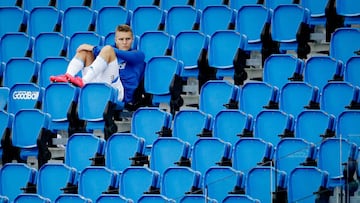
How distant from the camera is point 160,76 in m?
13.2

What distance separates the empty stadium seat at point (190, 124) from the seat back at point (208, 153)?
373 mm

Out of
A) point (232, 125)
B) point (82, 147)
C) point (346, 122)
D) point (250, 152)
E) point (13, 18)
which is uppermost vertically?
point (13, 18)

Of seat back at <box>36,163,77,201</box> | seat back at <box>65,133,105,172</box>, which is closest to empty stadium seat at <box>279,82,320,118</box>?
seat back at <box>65,133,105,172</box>

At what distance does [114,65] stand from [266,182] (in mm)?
2598

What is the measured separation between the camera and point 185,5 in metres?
14.0

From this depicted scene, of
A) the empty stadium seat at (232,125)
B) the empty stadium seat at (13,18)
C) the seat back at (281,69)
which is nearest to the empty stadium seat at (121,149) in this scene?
the empty stadium seat at (232,125)

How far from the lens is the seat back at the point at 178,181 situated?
463 inches

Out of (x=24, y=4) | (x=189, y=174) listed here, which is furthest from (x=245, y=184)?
(x=24, y=4)

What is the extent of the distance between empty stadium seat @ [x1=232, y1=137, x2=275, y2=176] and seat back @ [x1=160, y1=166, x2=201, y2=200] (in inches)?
15.6

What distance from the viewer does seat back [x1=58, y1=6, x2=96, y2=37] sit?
14422mm

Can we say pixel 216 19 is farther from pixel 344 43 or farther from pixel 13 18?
pixel 13 18

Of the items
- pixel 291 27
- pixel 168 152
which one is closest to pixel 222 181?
pixel 168 152

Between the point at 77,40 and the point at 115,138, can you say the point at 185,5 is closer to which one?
the point at 77,40

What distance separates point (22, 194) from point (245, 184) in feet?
6.18
